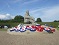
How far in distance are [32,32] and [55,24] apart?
94.1 feet

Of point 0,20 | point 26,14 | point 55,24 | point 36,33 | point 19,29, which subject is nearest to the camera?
point 36,33

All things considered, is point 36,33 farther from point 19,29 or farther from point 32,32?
point 19,29

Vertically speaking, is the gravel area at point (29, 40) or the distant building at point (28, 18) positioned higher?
the distant building at point (28, 18)

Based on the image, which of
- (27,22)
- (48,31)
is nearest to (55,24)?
(27,22)

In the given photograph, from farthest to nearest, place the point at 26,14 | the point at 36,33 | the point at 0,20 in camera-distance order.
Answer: the point at 0,20 < the point at 26,14 < the point at 36,33

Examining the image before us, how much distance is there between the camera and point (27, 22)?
3375cm

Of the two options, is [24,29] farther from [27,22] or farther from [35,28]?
[27,22]

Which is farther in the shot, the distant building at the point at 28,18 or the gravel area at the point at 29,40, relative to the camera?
the distant building at the point at 28,18

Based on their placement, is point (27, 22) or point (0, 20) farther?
point (0, 20)

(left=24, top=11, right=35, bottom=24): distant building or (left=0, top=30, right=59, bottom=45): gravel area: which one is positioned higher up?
(left=24, top=11, right=35, bottom=24): distant building

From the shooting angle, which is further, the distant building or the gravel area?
the distant building

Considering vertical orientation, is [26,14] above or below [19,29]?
above

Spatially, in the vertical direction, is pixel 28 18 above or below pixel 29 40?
above

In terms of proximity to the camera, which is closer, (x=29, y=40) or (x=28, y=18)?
(x=29, y=40)
